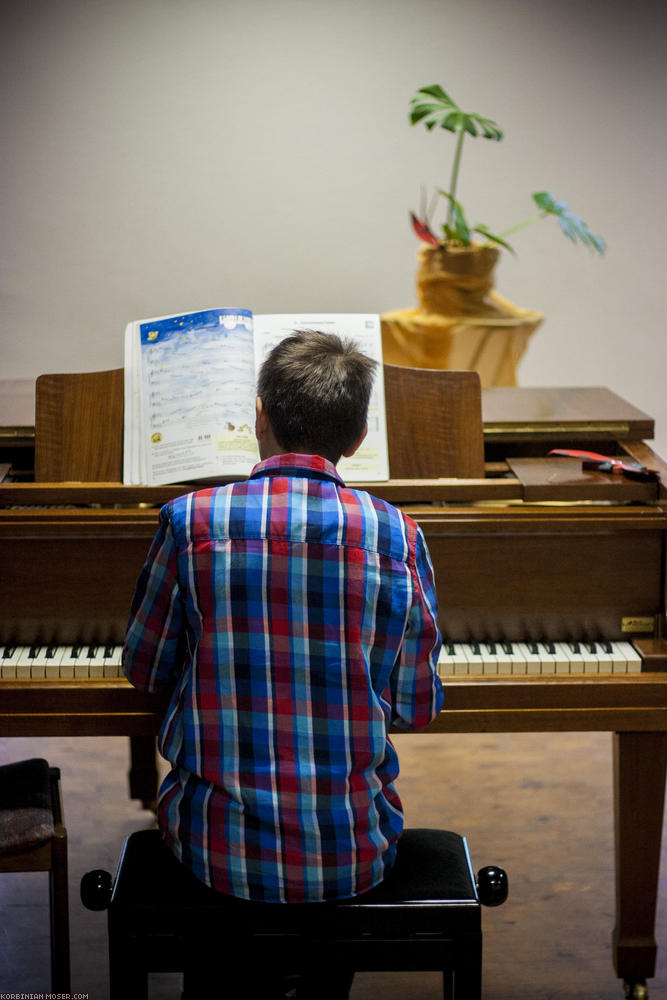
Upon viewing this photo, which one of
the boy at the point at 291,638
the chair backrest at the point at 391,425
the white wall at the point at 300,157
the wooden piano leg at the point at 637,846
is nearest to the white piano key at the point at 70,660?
the chair backrest at the point at 391,425

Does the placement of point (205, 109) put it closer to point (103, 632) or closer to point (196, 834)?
point (103, 632)

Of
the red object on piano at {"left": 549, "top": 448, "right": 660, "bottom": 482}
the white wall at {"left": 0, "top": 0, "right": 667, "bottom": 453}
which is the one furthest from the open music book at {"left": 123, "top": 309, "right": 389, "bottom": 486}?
the white wall at {"left": 0, "top": 0, "right": 667, "bottom": 453}

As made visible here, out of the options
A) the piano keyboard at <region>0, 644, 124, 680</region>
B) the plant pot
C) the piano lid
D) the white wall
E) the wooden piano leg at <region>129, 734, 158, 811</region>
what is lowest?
the wooden piano leg at <region>129, 734, 158, 811</region>

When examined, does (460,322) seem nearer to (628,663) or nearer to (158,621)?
(628,663)

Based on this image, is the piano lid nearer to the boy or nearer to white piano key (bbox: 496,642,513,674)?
white piano key (bbox: 496,642,513,674)

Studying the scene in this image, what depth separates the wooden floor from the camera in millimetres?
2344

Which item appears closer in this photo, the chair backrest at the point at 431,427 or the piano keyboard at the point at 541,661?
the piano keyboard at the point at 541,661

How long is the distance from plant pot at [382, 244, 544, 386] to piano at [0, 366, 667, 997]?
4.62 ft

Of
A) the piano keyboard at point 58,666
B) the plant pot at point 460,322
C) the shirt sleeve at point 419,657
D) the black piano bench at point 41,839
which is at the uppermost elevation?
the plant pot at point 460,322

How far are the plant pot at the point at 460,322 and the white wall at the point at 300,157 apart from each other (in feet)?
4.78

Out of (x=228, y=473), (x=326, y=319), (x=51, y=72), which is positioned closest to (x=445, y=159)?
(x=51, y=72)

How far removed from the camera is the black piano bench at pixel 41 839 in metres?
1.88

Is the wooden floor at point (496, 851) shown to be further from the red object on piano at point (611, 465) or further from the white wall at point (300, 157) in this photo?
the white wall at point (300, 157)

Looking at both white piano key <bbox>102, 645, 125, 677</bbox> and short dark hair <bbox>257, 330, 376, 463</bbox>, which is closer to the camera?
short dark hair <bbox>257, 330, 376, 463</bbox>
